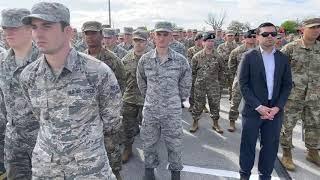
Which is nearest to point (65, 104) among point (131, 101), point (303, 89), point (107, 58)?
point (107, 58)

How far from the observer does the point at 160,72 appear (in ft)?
14.7

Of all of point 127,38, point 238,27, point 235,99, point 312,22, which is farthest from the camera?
point 238,27

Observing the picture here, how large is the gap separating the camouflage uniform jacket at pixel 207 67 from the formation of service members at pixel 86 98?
1.70 m

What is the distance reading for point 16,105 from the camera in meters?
3.38

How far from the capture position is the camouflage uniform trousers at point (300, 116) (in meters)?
5.19

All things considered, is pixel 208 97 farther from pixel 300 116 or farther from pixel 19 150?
pixel 19 150

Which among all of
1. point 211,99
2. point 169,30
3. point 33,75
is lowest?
point 211,99

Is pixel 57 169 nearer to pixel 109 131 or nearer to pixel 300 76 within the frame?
pixel 109 131

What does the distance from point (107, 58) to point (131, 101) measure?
3.65 ft

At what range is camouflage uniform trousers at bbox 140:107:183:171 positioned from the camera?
443 centimetres

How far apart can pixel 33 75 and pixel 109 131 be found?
71 cm

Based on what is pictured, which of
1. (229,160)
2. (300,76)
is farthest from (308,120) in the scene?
(229,160)

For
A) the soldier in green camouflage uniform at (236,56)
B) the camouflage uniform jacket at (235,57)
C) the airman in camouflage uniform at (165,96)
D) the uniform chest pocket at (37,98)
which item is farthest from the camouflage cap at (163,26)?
the camouflage uniform jacket at (235,57)

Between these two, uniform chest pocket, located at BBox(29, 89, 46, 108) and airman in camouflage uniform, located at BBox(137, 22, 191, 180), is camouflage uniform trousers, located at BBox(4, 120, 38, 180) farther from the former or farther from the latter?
airman in camouflage uniform, located at BBox(137, 22, 191, 180)
